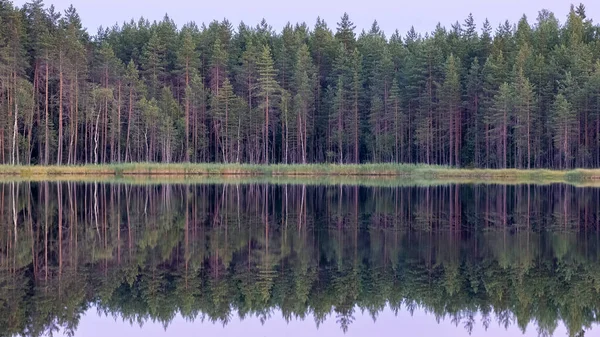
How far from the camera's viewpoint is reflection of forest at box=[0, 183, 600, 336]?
44.5 feet

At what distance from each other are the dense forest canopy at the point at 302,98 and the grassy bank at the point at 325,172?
234 inches

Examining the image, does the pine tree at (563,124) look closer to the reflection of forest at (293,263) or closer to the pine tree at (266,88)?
the pine tree at (266,88)

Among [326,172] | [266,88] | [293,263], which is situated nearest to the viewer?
[293,263]

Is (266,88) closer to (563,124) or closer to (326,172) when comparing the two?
(326,172)

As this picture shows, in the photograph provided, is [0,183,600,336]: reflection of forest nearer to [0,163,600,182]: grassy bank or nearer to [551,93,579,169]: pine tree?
[0,163,600,182]: grassy bank

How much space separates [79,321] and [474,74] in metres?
71.0

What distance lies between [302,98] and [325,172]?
16.7m

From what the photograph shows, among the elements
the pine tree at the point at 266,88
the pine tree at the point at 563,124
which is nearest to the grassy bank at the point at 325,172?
the pine tree at the point at 563,124

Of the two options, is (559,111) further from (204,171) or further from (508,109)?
(204,171)

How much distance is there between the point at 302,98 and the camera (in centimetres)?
8125

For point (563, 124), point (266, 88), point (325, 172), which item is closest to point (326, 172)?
point (325, 172)

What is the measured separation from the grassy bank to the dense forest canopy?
234 inches

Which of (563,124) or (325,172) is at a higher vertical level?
(563,124)

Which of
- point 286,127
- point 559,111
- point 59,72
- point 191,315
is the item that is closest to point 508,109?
point 559,111
